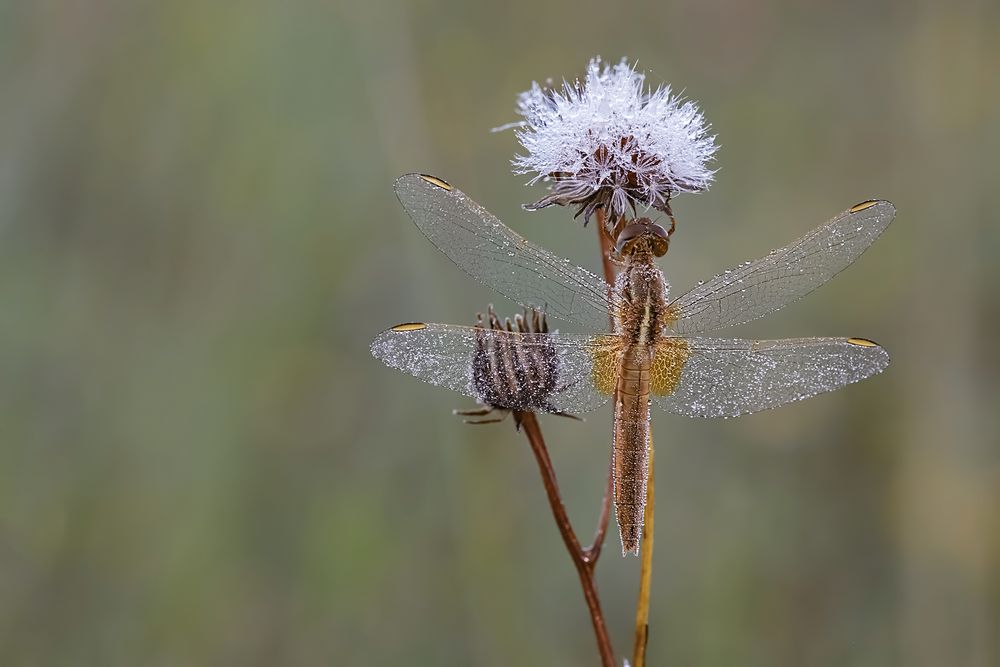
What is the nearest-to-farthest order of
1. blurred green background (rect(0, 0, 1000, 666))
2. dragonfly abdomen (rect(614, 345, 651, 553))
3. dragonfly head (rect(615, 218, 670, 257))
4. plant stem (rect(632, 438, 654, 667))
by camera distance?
plant stem (rect(632, 438, 654, 667)) < dragonfly abdomen (rect(614, 345, 651, 553)) < dragonfly head (rect(615, 218, 670, 257)) < blurred green background (rect(0, 0, 1000, 666))

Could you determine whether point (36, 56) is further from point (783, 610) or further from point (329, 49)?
point (783, 610)

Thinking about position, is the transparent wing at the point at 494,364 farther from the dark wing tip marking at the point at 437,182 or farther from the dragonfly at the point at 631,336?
the dark wing tip marking at the point at 437,182

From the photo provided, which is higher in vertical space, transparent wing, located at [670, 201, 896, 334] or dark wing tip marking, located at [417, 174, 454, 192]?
dark wing tip marking, located at [417, 174, 454, 192]

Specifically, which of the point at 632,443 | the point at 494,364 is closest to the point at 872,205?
the point at 632,443

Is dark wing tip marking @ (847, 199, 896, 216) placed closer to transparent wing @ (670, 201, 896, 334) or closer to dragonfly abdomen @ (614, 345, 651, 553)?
transparent wing @ (670, 201, 896, 334)

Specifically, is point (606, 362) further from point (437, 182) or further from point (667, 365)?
point (437, 182)

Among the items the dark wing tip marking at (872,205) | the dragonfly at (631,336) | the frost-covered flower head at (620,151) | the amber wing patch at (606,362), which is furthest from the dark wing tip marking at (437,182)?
the dark wing tip marking at (872,205)

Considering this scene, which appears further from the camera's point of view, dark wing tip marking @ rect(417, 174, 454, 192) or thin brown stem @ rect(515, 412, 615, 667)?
dark wing tip marking @ rect(417, 174, 454, 192)

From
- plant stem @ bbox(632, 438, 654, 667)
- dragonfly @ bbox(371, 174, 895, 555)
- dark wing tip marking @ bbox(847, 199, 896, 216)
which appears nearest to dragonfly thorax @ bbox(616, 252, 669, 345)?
dragonfly @ bbox(371, 174, 895, 555)
